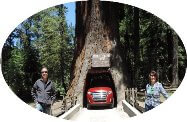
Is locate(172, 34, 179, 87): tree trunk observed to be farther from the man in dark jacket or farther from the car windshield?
the man in dark jacket

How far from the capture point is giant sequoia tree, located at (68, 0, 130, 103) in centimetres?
1266

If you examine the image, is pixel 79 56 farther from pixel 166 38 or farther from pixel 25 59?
pixel 166 38

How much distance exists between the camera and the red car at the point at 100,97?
39.4 feet

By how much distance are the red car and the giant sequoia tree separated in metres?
0.23

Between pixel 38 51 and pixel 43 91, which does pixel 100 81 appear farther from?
pixel 38 51

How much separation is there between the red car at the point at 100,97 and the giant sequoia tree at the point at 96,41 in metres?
0.23

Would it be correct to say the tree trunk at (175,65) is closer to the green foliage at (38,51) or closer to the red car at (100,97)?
the red car at (100,97)

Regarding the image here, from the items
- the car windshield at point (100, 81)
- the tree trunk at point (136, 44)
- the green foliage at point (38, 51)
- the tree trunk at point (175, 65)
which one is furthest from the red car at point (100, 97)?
the tree trunk at point (175, 65)

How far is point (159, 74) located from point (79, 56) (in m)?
1.72

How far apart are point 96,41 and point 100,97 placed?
1.46 m

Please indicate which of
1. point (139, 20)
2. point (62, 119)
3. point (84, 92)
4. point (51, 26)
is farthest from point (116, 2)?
point (62, 119)

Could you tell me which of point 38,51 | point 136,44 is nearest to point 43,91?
point 38,51

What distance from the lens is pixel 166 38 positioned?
13.4 m

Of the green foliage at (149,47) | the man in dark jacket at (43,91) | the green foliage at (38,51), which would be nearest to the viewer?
the man in dark jacket at (43,91)
